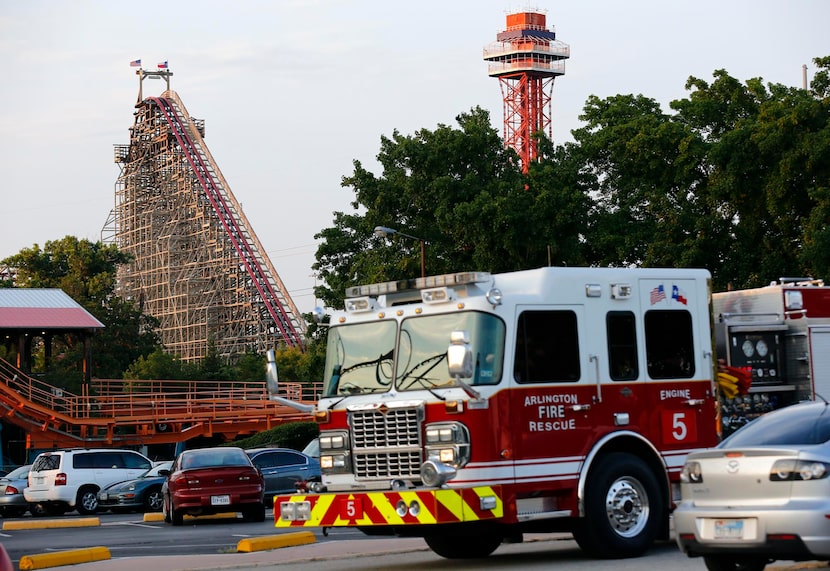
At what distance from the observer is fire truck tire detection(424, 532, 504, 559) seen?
1598 cm

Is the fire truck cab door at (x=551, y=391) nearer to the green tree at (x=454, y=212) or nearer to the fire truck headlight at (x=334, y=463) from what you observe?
the fire truck headlight at (x=334, y=463)

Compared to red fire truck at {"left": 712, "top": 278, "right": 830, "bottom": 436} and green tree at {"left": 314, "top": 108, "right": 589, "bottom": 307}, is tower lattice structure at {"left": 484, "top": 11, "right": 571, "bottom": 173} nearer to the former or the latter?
green tree at {"left": 314, "top": 108, "right": 589, "bottom": 307}

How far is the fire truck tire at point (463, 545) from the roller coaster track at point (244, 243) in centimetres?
7715

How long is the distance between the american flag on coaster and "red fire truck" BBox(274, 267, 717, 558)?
4cm

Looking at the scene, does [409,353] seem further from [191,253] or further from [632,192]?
[191,253]

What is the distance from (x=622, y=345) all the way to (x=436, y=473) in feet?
8.99

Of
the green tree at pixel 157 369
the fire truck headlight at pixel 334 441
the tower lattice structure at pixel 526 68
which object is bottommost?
the fire truck headlight at pixel 334 441

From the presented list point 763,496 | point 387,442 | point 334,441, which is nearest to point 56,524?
point 334,441

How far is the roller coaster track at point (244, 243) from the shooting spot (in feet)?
309

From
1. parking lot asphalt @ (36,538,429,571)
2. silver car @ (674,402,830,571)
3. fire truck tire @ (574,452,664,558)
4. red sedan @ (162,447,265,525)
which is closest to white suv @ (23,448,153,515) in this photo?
red sedan @ (162,447,265,525)

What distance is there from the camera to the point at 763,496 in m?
11.1

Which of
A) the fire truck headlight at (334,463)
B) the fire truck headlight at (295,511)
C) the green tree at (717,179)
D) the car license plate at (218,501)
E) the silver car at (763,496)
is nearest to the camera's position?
the silver car at (763,496)

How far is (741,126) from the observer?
42188 millimetres

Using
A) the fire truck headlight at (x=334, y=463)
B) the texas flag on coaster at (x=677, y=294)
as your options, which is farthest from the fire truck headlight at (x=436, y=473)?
the texas flag on coaster at (x=677, y=294)
